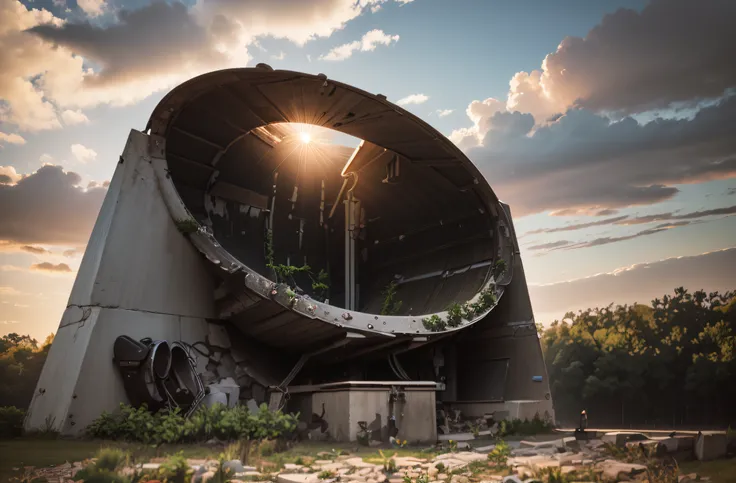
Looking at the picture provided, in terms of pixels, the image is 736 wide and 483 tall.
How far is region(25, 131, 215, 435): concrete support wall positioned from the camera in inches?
411

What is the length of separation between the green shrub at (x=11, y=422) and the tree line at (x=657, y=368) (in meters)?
19.7

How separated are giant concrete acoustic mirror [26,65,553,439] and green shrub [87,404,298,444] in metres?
0.53

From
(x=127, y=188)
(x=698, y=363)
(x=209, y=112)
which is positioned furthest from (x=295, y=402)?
(x=698, y=363)

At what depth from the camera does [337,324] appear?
12.9m

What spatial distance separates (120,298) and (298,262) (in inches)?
268

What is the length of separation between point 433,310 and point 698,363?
1286 cm

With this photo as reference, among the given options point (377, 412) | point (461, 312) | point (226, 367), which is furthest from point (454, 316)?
point (226, 367)

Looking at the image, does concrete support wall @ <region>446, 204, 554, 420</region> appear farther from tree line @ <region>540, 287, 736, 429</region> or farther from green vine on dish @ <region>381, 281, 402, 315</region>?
tree line @ <region>540, 287, 736, 429</region>

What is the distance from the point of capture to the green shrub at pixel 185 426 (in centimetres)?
965

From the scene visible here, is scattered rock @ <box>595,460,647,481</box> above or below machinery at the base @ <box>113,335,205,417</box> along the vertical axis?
below

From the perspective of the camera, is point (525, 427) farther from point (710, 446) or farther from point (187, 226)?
point (187, 226)

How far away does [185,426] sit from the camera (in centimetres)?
966

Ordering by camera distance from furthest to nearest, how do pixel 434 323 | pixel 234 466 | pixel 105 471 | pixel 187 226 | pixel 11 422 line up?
pixel 434 323 < pixel 187 226 < pixel 11 422 < pixel 234 466 < pixel 105 471

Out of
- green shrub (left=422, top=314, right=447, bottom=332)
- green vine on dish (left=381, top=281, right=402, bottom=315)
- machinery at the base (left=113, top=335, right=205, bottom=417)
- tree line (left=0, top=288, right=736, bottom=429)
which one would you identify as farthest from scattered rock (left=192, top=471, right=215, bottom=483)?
tree line (left=0, top=288, right=736, bottom=429)
